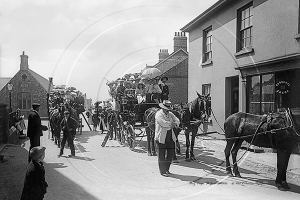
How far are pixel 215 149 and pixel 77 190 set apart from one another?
22.7 feet

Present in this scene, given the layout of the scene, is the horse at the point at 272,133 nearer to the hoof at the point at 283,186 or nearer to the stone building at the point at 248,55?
the hoof at the point at 283,186

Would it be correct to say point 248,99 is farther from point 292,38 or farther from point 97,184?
point 97,184

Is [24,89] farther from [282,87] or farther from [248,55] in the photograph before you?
[282,87]

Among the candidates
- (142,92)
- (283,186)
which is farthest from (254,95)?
(283,186)

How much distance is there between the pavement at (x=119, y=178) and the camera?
560cm

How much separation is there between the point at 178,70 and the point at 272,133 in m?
17.4

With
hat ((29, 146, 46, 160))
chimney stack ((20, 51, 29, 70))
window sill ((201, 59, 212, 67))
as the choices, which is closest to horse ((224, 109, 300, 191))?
hat ((29, 146, 46, 160))

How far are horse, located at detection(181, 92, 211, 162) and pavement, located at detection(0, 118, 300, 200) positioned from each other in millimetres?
642

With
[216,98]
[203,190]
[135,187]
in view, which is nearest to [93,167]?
[135,187]

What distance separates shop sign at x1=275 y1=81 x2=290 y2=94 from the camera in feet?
30.7

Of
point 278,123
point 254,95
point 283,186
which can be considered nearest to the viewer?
point 283,186

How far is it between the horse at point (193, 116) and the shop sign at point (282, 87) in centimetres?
265

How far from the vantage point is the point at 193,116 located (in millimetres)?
9250

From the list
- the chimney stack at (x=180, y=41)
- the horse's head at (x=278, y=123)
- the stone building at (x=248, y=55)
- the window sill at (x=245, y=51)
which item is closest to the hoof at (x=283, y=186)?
the horse's head at (x=278, y=123)
